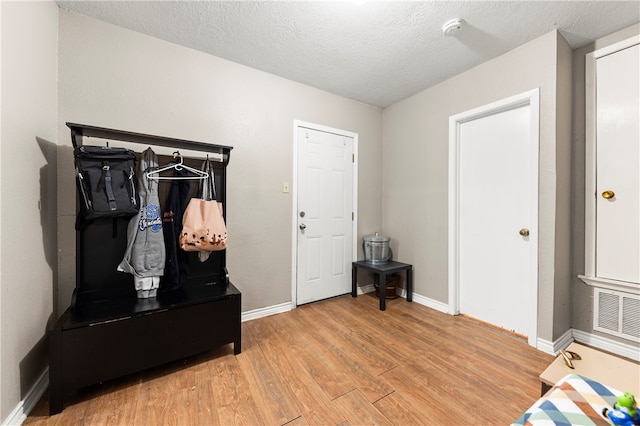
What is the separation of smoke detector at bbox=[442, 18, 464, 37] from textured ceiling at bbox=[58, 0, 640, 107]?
0.04 meters

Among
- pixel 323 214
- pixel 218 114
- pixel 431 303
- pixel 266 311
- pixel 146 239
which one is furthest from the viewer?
pixel 323 214

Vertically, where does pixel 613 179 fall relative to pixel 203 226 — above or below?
above

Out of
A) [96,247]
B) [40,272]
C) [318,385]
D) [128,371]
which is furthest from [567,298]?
[40,272]

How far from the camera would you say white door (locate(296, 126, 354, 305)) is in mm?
3006

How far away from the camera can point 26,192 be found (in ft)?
4.87

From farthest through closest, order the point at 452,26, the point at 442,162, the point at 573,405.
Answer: the point at 442,162, the point at 452,26, the point at 573,405

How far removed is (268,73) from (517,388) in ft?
10.8

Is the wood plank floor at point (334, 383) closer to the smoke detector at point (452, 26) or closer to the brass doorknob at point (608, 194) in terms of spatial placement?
the brass doorknob at point (608, 194)

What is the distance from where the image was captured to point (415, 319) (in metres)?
2.68

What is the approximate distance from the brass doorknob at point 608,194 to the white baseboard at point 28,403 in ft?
13.3

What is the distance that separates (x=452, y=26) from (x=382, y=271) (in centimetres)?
228

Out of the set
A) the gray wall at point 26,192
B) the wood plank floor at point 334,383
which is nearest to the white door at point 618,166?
the wood plank floor at point 334,383

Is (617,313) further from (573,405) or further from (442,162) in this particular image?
(573,405)

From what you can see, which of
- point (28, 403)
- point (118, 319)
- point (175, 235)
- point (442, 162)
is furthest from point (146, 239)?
point (442, 162)
